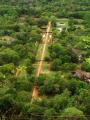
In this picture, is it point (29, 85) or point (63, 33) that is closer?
point (29, 85)

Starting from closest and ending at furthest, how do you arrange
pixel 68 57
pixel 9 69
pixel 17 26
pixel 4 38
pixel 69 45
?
pixel 9 69
pixel 68 57
pixel 69 45
pixel 4 38
pixel 17 26

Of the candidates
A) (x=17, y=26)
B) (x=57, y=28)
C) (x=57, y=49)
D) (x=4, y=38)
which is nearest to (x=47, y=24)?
(x=57, y=28)

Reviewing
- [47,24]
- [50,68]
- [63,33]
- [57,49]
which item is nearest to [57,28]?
[47,24]

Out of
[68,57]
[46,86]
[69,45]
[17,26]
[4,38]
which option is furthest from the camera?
[17,26]

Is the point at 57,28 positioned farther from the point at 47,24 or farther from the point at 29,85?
the point at 29,85

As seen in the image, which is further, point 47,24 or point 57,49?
point 47,24

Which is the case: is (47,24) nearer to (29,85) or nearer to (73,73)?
(73,73)
